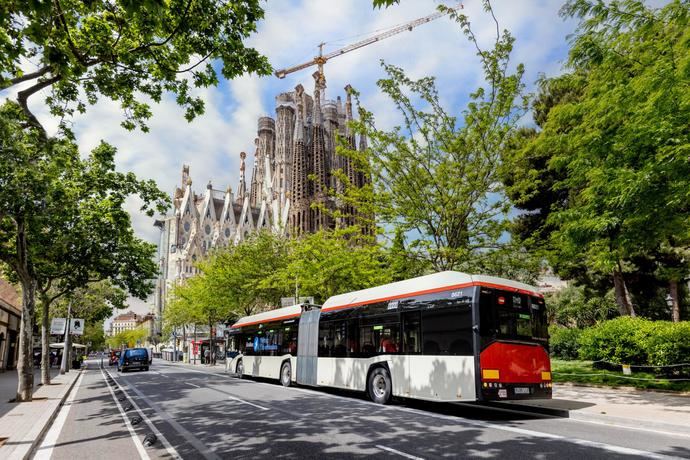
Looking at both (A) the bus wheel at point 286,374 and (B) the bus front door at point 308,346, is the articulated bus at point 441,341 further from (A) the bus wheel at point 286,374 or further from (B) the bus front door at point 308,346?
(A) the bus wheel at point 286,374

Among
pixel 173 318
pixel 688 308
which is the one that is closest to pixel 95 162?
pixel 688 308

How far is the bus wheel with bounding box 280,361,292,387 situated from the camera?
1862 centimetres

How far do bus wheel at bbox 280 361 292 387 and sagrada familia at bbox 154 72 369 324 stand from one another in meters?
87.0

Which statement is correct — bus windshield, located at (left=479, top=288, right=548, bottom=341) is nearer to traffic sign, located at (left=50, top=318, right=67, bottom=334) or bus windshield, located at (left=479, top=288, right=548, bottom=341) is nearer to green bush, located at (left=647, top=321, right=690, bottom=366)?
green bush, located at (left=647, top=321, right=690, bottom=366)

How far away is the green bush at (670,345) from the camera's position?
13.4m

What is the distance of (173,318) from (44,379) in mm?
40582

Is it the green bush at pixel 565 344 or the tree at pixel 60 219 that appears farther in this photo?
the green bush at pixel 565 344

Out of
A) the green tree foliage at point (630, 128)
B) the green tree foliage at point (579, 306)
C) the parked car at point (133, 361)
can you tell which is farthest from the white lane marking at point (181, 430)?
the green tree foliage at point (579, 306)

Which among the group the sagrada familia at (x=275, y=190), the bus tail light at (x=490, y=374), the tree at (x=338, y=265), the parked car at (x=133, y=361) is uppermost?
the sagrada familia at (x=275, y=190)

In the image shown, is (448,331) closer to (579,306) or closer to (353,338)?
(353,338)

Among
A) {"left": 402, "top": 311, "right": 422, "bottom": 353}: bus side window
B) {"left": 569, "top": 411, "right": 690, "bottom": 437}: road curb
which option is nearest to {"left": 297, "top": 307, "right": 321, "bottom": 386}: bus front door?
{"left": 402, "top": 311, "right": 422, "bottom": 353}: bus side window

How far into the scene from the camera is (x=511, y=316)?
10523 mm

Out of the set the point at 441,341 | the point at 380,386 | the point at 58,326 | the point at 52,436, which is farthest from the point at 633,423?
the point at 58,326

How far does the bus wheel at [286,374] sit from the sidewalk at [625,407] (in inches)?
386
